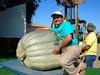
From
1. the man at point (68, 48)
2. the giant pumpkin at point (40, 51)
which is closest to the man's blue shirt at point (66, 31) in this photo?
the man at point (68, 48)

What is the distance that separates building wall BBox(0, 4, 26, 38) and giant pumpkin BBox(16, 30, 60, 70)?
11.0m

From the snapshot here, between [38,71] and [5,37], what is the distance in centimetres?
1238

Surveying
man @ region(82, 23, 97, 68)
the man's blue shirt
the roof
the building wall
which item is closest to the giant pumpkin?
man @ region(82, 23, 97, 68)

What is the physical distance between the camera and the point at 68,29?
6223 mm

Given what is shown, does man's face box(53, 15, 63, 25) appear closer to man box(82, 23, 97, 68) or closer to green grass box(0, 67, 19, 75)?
man box(82, 23, 97, 68)

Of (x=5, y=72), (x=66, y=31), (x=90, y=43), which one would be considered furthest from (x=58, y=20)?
(x=5, y=72)

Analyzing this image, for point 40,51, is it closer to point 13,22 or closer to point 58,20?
point 58,20

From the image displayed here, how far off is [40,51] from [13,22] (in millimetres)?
12153

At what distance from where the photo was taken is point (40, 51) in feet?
25.5

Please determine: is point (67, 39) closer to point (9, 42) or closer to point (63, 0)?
point (63, 0)

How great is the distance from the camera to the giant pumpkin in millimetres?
7707

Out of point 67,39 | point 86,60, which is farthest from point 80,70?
point 86,60

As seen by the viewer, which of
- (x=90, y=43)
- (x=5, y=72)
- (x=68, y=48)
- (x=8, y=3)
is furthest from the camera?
(x=8, y=3)

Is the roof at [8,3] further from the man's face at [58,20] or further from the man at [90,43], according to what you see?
the man's face at [58,20]
